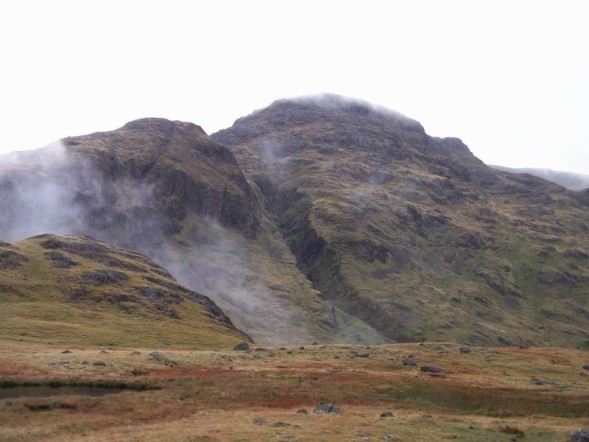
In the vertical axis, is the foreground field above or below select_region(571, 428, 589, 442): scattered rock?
below

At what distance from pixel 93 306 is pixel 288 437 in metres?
110

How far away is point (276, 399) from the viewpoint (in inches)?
2076

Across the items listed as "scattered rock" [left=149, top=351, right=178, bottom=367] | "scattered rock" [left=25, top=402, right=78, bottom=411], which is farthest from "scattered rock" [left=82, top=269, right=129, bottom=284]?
"scattered rock" [left=25, top=402, right=78, bottom=411]

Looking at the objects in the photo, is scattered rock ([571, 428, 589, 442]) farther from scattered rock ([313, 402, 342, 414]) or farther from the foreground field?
scattered rock ([313, 402, 342, 414])

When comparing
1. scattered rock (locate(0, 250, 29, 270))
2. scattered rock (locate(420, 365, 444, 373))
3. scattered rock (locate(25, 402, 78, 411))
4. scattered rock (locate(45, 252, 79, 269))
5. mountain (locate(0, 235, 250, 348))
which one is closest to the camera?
scattered rock (locate(25, 402, 78, 411))

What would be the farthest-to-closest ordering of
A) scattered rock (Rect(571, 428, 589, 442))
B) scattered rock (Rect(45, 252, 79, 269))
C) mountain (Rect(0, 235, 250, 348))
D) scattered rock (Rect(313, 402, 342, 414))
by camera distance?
scattered rock (Rect(45, 252, 79, 269)) → mountain (Rect(0, 235, 250, 348)) → scattered rock (Rect(313, 402, 342, 414)) → scattered rock (Rect(571, 428, 589, 442))

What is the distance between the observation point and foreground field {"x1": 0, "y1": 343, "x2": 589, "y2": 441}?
38906 mm

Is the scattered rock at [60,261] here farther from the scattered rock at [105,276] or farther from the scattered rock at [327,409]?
the scattered rock at [327,409]

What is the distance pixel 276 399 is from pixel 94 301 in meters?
98.3

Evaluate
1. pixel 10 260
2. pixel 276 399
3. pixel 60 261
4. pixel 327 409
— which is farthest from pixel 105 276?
pixel 327 409

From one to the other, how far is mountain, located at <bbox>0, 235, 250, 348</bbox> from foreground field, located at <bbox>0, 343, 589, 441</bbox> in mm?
22396

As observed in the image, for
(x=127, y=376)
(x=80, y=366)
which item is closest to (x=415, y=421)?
(x=127, y=376)

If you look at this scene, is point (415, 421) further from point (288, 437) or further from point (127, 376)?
point (127, 376)

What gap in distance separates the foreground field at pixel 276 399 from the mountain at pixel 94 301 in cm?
2240
